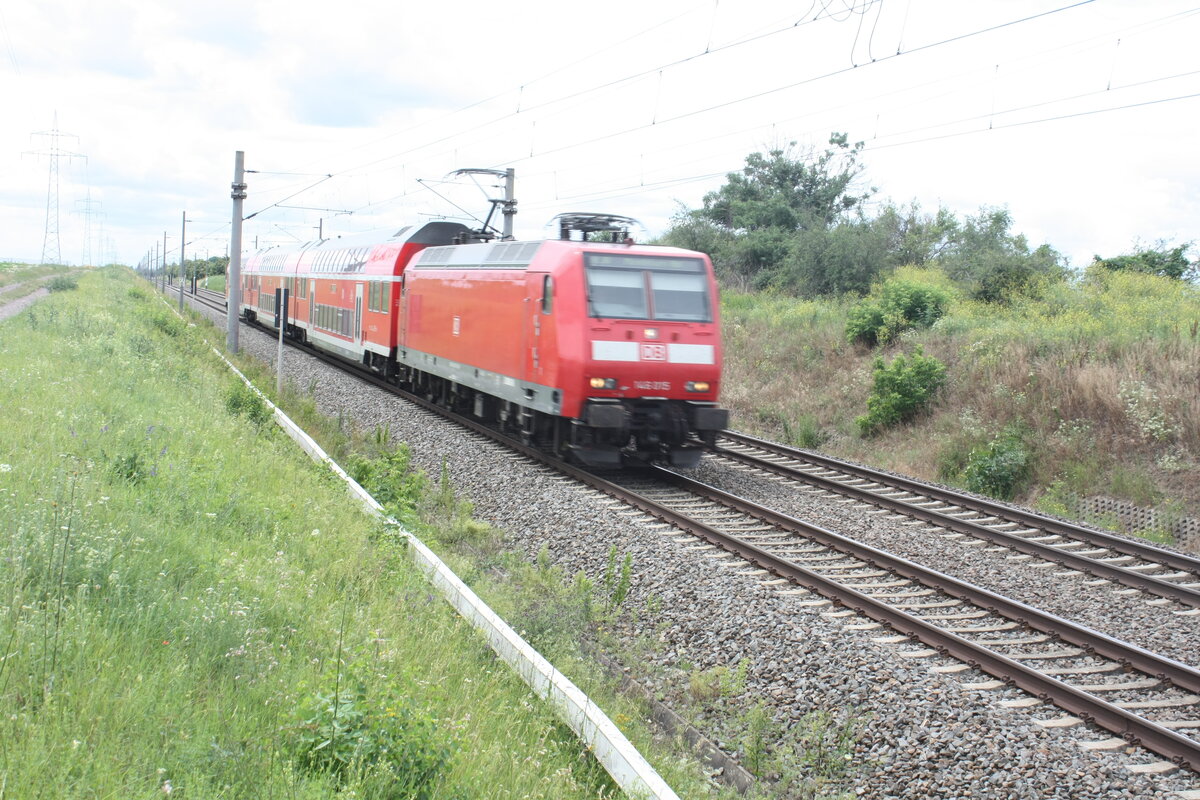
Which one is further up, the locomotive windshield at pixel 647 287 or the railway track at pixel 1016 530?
the locomotive windshield at pixel 647 287

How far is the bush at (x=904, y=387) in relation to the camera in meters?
16.8

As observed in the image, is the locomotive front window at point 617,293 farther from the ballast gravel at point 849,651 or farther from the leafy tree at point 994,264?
the leafy tree at point 994,264

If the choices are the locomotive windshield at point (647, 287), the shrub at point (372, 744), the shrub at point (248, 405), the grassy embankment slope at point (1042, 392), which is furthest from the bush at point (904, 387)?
the shrub at point (372, 744)

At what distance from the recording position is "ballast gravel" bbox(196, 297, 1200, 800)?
5137 mm

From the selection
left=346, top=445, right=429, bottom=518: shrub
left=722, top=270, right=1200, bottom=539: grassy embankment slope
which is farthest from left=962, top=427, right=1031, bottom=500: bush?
left=346, top=445, right=429, bottom=518: shrub

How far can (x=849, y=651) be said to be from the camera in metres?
6.55

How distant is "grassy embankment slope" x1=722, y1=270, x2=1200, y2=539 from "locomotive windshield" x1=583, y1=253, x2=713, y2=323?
Result: 213 inches

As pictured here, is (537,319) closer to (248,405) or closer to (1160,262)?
Answer: (248,405)

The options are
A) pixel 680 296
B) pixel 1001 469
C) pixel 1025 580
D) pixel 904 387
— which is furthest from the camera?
pixel 904 387

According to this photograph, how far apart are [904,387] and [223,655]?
1428 cm

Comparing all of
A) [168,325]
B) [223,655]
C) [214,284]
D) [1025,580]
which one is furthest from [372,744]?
[214,284]

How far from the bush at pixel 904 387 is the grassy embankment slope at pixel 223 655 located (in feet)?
36.7

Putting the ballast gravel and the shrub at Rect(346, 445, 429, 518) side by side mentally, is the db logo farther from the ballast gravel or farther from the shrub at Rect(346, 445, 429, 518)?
the shrub at Rect(346, 445, 429, 518)

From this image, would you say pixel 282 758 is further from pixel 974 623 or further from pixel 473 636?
pixel 974 623
